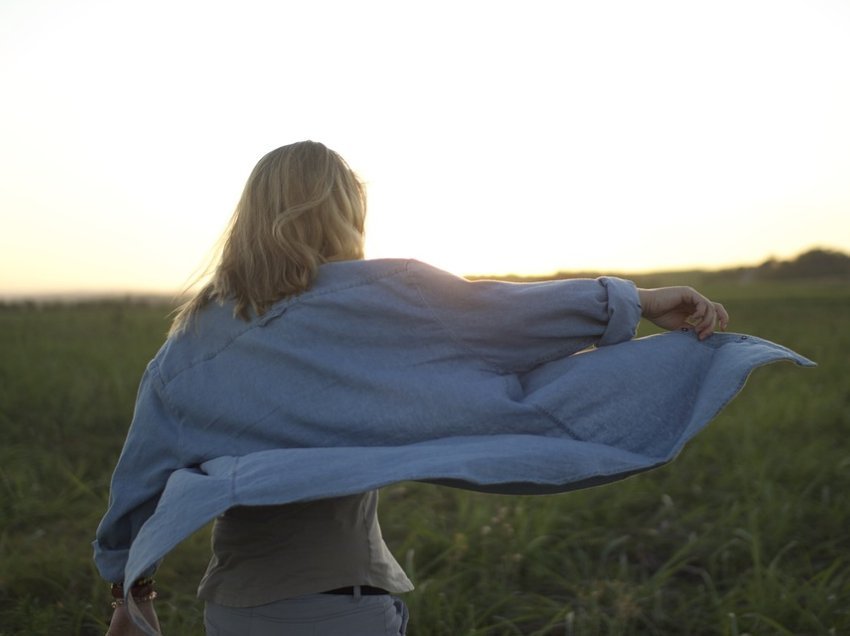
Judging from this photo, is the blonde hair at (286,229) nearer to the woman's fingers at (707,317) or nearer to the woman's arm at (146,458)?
the woman's arm at (146,458)

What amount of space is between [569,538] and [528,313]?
7.00 ft

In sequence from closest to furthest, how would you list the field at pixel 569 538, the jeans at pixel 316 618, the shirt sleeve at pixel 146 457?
1. the jeans at pixel 316 618
2. the shirt sleeve at pixel 146 457
3. the field at pixel 569 538

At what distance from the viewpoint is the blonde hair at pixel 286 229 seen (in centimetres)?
155

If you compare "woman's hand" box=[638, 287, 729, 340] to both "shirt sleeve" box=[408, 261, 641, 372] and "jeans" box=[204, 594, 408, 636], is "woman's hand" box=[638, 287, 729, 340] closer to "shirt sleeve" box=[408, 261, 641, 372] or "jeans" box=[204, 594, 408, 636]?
"shirt sleeve" box=[408, 261, 641, 372]

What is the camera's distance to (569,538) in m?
3.49

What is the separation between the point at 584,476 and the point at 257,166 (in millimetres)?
854

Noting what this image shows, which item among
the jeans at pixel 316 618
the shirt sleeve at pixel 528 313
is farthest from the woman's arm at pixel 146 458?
the shirt sleeve at pixel 528 313

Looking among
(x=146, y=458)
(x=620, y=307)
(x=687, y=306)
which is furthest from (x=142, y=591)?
(x=687, y=306)

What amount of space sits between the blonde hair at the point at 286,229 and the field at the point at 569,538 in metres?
1.58

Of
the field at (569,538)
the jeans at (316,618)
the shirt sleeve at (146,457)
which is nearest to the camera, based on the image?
the jeans at (316,618)

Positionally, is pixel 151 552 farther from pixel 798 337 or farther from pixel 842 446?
pixel 798 337

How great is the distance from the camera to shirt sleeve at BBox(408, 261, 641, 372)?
1.58m

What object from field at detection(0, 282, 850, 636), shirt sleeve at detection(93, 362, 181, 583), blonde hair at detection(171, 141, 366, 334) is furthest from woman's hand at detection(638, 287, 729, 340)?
field at detection(0, 282, 850, 636)

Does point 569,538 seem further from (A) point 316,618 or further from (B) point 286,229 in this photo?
(B) point 286,229
